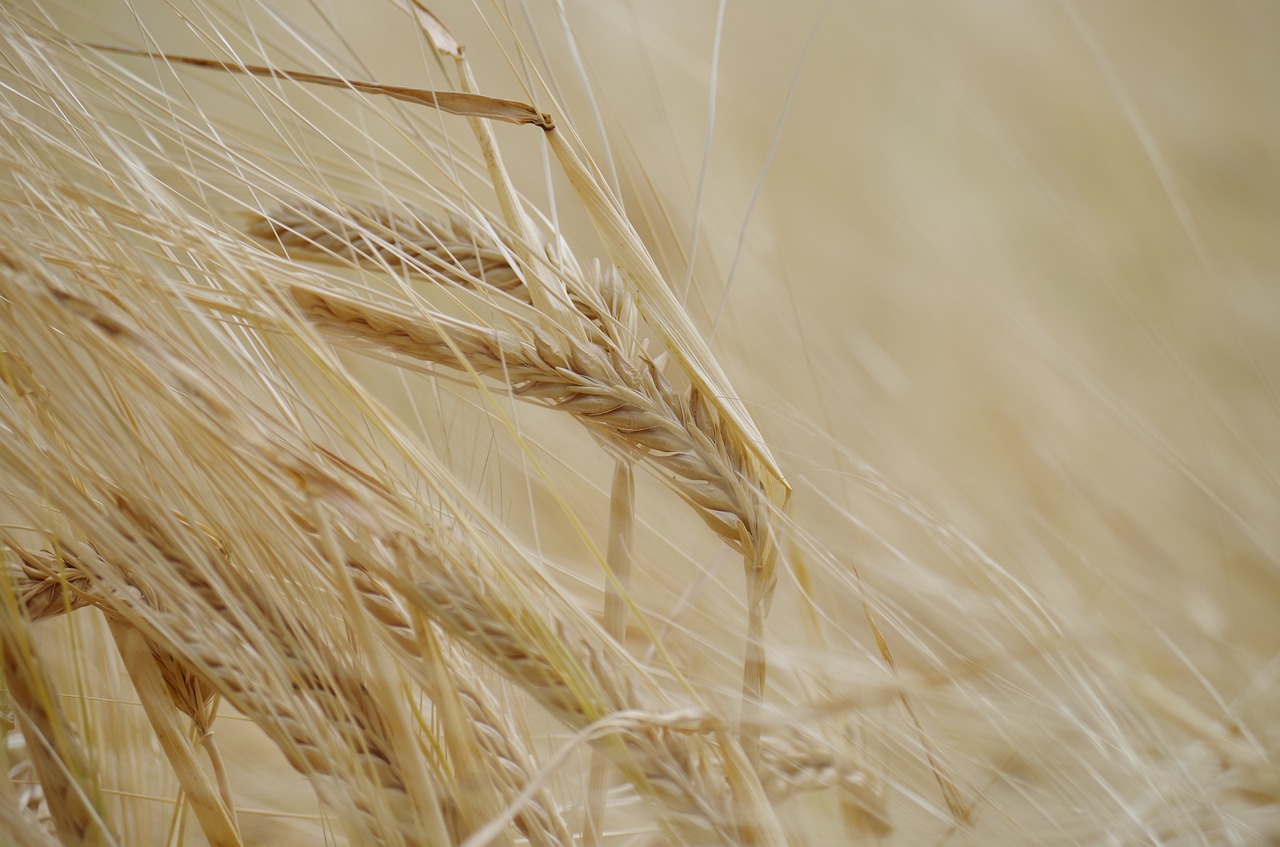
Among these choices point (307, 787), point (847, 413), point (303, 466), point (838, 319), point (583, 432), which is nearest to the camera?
point (303, 466)

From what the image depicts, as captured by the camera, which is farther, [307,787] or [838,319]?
[838,319]

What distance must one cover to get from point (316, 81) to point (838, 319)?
457 millimetres

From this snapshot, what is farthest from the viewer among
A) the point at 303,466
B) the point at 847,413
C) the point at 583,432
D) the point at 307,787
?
the point at 583,432

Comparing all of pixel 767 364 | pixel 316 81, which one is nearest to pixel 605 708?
pixel 316 81

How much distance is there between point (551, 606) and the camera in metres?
0.27

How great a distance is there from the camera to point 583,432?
85 cm

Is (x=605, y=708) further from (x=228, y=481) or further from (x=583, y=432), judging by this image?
(x=583, y=432)

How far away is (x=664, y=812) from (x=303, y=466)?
18 centimetres

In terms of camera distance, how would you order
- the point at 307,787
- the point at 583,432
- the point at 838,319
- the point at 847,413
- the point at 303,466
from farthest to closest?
the point at 583,432
the point at 847,413
the point at 838,319
the point at 307,787
the point at 303,466

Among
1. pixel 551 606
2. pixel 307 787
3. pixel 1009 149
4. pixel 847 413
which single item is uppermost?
pixel 1009 149

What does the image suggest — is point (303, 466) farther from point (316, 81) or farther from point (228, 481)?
point (316, 81)

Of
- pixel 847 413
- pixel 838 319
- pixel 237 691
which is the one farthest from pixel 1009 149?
pixel 237 691

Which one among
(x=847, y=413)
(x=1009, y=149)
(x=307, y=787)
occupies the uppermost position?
(x=1009, y=149)

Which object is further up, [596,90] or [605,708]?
[596,90]
